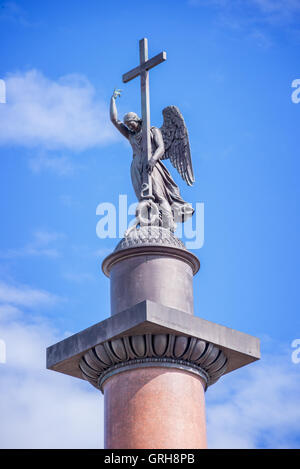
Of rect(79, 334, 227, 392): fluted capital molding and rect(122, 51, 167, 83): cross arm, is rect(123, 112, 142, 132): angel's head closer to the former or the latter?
rect(122, 51, 167, 83): cross arm

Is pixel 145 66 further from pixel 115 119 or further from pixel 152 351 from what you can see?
pixel 152 351

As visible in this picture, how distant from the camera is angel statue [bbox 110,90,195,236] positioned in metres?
17.2

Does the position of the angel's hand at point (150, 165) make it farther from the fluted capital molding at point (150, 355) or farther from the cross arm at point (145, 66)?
the fluted capital molding at point (150, 355)

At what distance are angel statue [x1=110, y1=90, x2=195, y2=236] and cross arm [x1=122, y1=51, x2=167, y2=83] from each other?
311 millimetres

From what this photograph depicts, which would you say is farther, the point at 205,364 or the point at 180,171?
the point at 180,171

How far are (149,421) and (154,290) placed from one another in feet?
6.89

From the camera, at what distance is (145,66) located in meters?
18.1

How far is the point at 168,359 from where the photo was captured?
50.2ft

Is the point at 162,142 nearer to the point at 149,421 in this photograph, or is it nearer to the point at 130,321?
the point at 130,321

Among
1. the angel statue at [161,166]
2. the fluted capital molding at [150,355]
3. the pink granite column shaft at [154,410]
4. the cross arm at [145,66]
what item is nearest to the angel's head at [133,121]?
the angel statue at [161,166]

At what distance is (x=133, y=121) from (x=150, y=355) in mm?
4752
